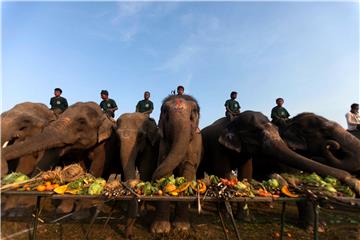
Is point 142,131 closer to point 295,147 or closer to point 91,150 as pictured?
point 91,150

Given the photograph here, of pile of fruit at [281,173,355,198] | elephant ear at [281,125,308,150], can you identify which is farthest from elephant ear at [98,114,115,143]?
pile of fruit at [281,173,355,198]

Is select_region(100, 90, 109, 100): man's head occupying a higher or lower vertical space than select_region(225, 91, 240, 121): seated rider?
higher

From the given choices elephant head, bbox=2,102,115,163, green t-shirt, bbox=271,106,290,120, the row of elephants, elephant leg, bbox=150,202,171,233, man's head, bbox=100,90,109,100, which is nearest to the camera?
elephant leg, bbox=150,202,171,233

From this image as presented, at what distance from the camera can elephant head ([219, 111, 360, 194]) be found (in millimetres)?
7047

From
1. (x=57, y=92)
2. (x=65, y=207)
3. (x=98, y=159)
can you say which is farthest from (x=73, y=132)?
(x=57, y=92)

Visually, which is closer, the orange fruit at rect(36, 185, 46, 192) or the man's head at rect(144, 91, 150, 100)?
the orange fruit at rect(36, 185, 46, 192)

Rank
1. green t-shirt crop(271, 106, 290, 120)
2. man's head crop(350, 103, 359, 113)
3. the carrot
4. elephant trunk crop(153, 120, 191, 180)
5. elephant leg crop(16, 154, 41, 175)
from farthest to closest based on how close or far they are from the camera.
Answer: man's head crop(350, 103, 359, 113), green t-shirt crop(271, 106, 290, 120), elephant leg crop(16, 154, 41, 175), elephant trunk crop(153, 120, 191, 180), the carrot

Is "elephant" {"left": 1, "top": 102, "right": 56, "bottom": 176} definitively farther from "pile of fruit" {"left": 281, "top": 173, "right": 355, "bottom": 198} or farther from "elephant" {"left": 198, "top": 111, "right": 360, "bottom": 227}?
"pile of fruit" {"left": 281, "top": 173, "right": 355, "bottom": 198}

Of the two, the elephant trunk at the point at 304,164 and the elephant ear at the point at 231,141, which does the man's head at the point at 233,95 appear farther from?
the elephant trunk at the point at 304,164

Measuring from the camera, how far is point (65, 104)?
1262 cm

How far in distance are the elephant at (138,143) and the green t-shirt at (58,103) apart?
3687mm

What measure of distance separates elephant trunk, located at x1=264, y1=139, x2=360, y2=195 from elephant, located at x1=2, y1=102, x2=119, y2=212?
5169 mm

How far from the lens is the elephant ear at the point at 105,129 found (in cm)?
970

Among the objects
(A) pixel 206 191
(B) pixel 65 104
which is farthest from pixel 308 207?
(B) pixel 65 104
